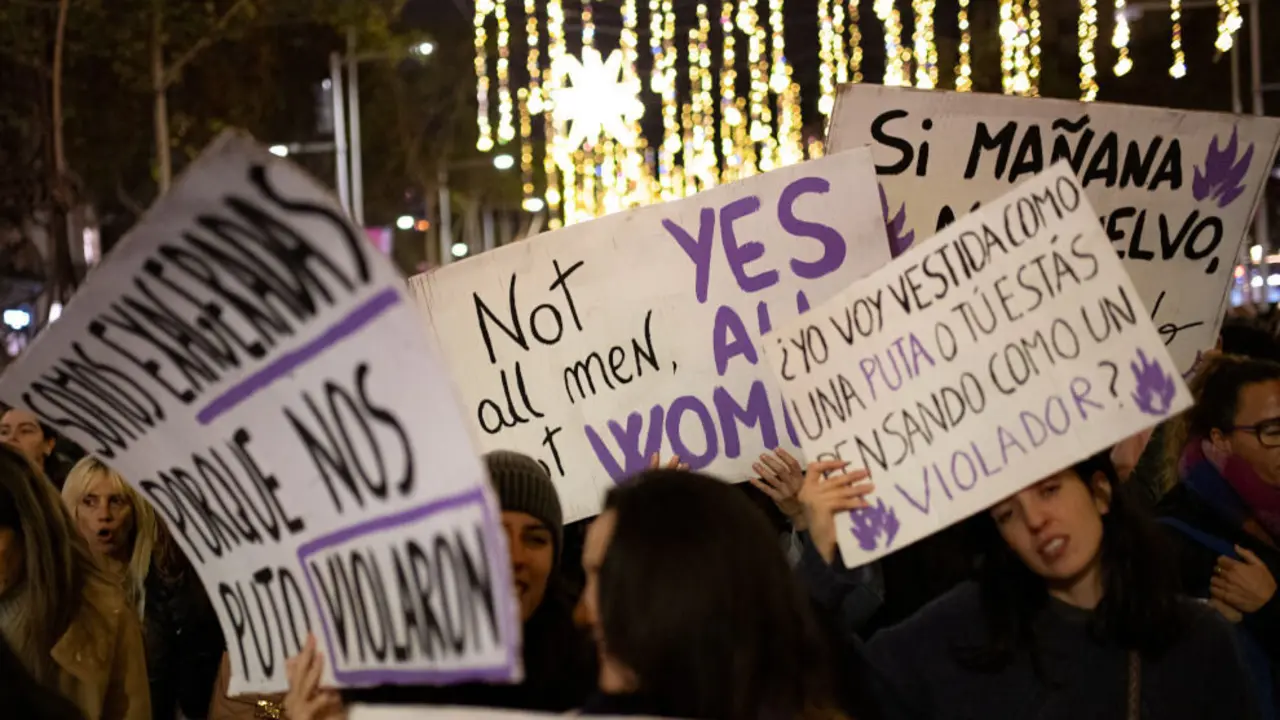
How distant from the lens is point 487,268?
15.6 ft

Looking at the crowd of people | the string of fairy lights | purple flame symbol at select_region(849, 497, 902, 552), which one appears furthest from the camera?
the string of fairy lights

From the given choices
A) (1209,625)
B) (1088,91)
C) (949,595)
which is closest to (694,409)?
(949,595)

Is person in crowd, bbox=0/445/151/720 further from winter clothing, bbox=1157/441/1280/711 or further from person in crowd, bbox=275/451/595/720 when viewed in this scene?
winter clothing, bbox=1157/441/1280/711

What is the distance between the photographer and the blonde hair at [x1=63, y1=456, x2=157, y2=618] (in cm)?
529

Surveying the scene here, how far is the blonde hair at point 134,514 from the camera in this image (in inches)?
208

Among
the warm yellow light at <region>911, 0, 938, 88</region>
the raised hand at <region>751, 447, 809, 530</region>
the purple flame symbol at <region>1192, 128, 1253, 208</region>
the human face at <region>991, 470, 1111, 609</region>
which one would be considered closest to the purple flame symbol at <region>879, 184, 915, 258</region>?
the raised hand at <region>751, 447, 809, 530</region>

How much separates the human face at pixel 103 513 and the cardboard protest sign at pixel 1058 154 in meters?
2.65

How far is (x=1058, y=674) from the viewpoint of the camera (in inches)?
130

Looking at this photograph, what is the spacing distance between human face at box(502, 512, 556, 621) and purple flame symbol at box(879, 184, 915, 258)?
5.31 ft

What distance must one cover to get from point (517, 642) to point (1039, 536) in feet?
4.77

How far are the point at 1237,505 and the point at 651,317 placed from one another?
1.69 m

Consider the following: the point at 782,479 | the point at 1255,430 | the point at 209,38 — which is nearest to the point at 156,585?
the point at 782,479

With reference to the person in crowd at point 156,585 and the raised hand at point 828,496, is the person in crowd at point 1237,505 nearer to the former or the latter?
the raised hand at point 828,496

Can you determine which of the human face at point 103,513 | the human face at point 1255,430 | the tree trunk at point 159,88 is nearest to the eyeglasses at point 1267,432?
the human face at point 1255,430
